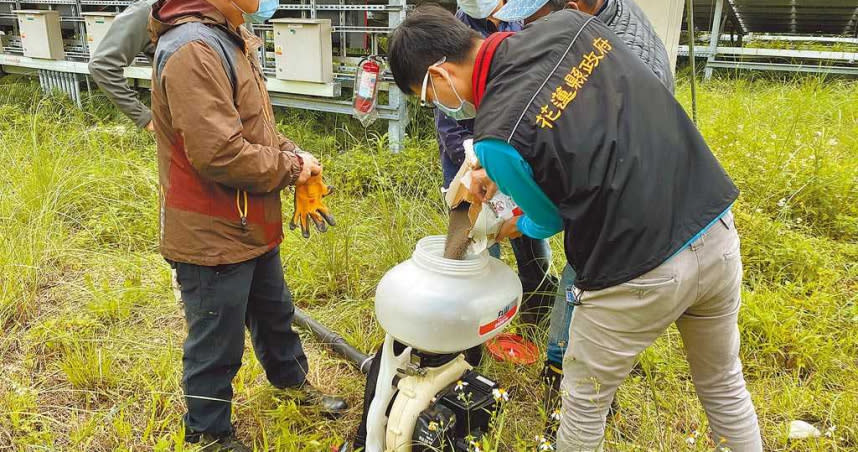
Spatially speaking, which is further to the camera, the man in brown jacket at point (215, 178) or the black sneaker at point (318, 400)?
the black sneaker at point (318, 400)

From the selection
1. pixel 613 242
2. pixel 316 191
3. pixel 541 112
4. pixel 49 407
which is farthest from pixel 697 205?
pixel 49 407

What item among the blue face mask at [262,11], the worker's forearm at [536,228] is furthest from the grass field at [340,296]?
the blue face mask at [262,11]

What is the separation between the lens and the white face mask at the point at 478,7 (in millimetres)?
2170

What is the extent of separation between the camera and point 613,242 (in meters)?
1.29

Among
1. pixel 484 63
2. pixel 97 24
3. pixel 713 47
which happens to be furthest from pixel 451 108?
pixel 713 47

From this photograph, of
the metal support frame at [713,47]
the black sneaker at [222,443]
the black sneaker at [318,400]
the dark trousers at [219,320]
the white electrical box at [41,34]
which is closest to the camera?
the dark trousers at [219,320]

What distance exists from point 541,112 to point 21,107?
6312mm

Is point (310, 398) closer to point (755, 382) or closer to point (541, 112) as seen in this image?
point (541, 112)

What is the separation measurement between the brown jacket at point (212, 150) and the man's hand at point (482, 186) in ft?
1.89

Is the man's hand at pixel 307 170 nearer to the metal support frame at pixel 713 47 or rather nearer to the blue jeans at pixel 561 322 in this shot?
the blue jeans at pixel 561 322

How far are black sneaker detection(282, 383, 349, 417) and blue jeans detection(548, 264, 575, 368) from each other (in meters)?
0.79

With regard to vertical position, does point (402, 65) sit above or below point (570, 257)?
above

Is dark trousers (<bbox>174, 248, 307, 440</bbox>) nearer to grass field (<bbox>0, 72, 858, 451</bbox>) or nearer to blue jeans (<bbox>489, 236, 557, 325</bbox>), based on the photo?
grass field (<bbox>0, 72, 858, 451</bbox>)

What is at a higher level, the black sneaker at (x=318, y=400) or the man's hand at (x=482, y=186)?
the man's hand at (x=482, y=186)
